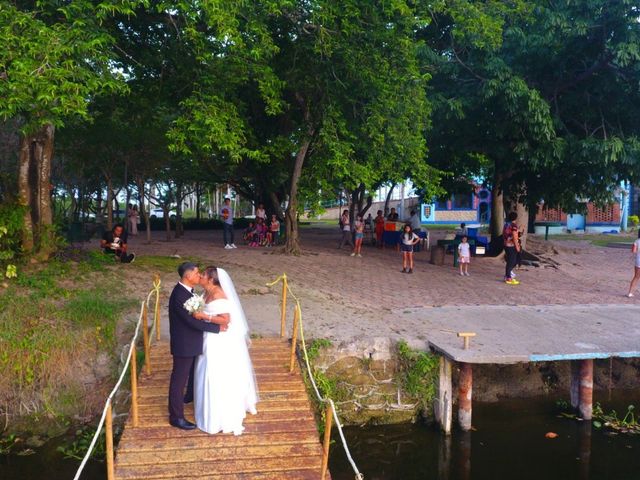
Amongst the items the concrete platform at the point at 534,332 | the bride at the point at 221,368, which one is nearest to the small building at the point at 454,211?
the concrete platform at the point at 534,332

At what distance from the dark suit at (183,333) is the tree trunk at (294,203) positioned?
36.9 feet

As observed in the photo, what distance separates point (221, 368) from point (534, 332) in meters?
6.03

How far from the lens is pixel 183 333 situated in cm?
555

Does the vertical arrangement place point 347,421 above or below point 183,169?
below

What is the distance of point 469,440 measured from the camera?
810 centimetres

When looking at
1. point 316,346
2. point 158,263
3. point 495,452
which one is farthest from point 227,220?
point 495,452

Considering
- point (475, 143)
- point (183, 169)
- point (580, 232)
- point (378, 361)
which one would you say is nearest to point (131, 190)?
point (183, 169)

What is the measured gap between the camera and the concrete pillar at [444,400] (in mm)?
8203

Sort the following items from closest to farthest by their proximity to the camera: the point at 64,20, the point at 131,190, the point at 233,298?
the point at 233,298 → the point at 64,20 → the point at 131,190

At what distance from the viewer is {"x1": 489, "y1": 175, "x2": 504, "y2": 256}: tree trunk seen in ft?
63.4

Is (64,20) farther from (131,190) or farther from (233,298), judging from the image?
(131,190)

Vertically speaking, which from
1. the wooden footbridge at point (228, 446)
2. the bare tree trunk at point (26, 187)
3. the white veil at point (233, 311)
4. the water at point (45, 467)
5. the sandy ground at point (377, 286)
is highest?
the bare tree trunk at point (26, 187)

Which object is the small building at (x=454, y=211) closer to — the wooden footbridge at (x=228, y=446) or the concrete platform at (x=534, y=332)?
the concrete platform at (x=534, y=332)

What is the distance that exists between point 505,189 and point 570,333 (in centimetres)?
1045
